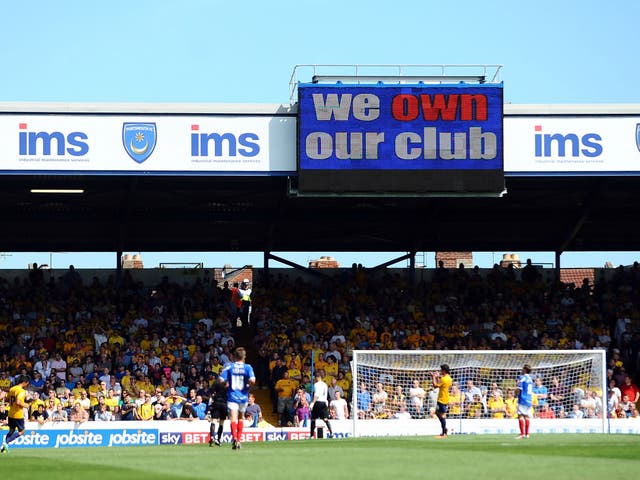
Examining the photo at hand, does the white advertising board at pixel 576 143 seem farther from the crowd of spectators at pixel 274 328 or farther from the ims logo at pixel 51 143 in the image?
the ims logo at pixel 51 143

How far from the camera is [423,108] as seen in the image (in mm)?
33156

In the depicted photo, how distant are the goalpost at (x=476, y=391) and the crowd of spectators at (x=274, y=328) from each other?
533 millimetres

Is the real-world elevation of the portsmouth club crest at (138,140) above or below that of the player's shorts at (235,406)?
above

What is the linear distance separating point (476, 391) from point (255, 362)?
8742 millimetres

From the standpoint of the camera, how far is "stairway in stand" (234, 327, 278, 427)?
111ft

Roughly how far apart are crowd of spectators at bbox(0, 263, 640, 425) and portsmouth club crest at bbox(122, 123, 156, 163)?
18.8 ft

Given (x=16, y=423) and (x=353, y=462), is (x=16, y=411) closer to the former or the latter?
(x=16, y=423)

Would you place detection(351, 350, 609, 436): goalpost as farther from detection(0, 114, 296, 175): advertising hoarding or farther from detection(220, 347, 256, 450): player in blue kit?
detection(220, 347, 256, 450): player in blue kit

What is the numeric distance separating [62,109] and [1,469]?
16716 mm

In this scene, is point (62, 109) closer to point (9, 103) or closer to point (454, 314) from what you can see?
point (9, 103)

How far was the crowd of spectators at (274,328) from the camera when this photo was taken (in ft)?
106

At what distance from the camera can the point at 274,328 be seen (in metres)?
37.8

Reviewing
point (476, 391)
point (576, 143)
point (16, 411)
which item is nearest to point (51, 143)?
point (16, 411)

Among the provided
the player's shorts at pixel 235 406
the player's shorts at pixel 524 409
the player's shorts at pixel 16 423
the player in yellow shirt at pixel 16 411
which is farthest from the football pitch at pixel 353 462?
the player's shorts at pixel 16 423
